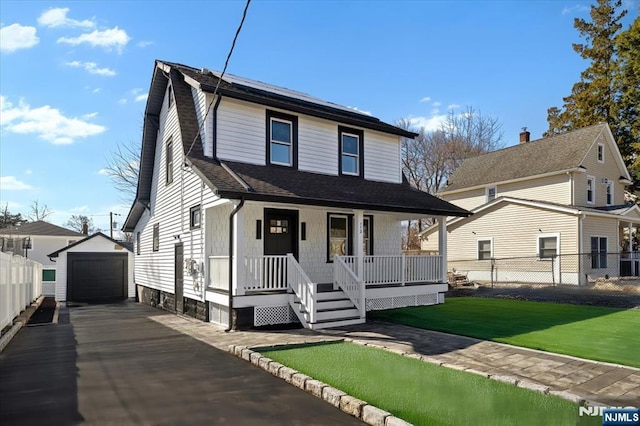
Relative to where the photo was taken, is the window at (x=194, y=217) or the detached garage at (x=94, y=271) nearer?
the window at (x=194, y=217)

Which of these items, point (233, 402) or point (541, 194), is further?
point (541, 194)

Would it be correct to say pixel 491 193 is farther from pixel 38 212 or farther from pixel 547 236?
pixel 38 212

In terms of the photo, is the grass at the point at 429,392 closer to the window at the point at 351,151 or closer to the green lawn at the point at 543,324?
the green lawn at the point at 543,324

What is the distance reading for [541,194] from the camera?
23.5 metres

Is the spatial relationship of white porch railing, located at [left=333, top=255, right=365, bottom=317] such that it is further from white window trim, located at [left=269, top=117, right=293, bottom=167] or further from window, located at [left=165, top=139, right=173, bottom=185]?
window, located at [left=165, top=139, right=173, bottom=185]

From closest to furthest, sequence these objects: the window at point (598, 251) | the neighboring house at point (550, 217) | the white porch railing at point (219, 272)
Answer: the white porch railing at point (219, 272) → the neighboring house at point (550, 217) → the window at point (598, 251)

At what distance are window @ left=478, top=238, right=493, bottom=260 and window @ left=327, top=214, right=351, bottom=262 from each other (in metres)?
13.6

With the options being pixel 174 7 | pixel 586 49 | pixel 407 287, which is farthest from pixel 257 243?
pixel 586 49

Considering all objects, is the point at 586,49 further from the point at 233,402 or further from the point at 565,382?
the point at 233,402

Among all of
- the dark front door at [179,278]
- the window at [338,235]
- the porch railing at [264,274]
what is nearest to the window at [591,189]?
the window at [338,235]

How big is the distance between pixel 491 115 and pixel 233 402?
40.1 metres

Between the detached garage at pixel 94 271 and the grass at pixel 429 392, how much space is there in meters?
16.0

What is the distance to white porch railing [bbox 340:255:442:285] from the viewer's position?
11742mm

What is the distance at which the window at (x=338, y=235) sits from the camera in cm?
1259
